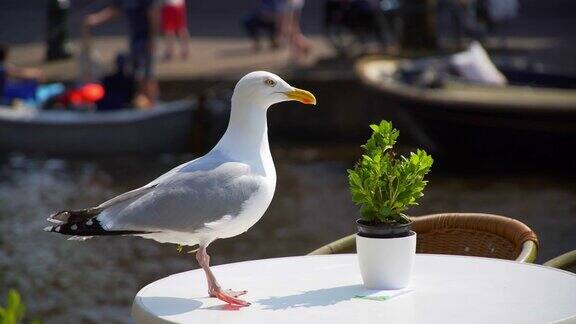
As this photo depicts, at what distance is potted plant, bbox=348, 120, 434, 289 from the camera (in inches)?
139

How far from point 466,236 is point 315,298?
4.04ft

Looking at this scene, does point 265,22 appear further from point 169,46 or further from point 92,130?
point 92,130

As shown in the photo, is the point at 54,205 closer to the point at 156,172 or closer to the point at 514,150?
the point at 156,172

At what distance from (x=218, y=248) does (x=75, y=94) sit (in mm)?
5532

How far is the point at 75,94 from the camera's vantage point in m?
15.7

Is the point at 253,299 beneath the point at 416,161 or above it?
beneath

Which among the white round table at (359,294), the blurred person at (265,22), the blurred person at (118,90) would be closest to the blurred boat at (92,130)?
the blurred person at (118,90)

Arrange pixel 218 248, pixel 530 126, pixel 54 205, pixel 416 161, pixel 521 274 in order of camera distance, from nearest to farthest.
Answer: pixel 416 161, pixel 521 274, pixel 218 248, pixel 54 205, pixel 530 126

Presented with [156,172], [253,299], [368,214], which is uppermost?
[368,214]

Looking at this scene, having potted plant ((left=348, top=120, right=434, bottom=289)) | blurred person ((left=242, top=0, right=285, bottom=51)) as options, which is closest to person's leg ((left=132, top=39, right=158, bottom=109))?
blurred person ((left=242, top=0, right=285, bottom=51))

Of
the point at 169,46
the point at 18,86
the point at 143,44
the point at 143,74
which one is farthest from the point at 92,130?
the point at 169,46

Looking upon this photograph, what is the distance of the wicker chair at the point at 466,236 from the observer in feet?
15.1

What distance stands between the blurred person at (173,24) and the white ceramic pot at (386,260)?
15.8m

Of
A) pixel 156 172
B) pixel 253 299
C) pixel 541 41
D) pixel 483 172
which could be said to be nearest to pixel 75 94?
pixel 156 172
